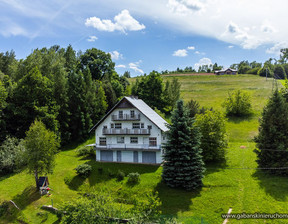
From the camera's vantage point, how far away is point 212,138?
115ft

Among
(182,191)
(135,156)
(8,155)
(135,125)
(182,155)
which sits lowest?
(182,191)

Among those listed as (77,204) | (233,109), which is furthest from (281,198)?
(233,109)

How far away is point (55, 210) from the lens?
2517cm

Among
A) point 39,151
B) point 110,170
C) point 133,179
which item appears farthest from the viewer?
point 110,170

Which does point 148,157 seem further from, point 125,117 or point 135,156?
point 125,117

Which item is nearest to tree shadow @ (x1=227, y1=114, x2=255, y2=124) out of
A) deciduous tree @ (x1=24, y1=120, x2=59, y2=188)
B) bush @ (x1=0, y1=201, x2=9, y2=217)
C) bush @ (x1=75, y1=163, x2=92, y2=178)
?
bush @ (x1=75, y1=163, x2=92, y2=178)

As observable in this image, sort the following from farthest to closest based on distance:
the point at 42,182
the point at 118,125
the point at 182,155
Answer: the point at 118,125, the point at 42,182, the point at 182,155

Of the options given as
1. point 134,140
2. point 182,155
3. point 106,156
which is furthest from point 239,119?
point 106,156

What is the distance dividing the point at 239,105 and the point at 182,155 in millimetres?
37899

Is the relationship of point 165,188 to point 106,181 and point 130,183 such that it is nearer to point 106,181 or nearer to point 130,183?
point 130,183

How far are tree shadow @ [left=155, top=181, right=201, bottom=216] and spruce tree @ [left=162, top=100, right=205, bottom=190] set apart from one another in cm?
70

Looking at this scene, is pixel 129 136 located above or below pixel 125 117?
below

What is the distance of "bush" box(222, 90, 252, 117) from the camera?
194 feet

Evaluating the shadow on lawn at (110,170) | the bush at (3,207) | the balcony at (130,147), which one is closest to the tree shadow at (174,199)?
the shadow on lawn at (110,170)
